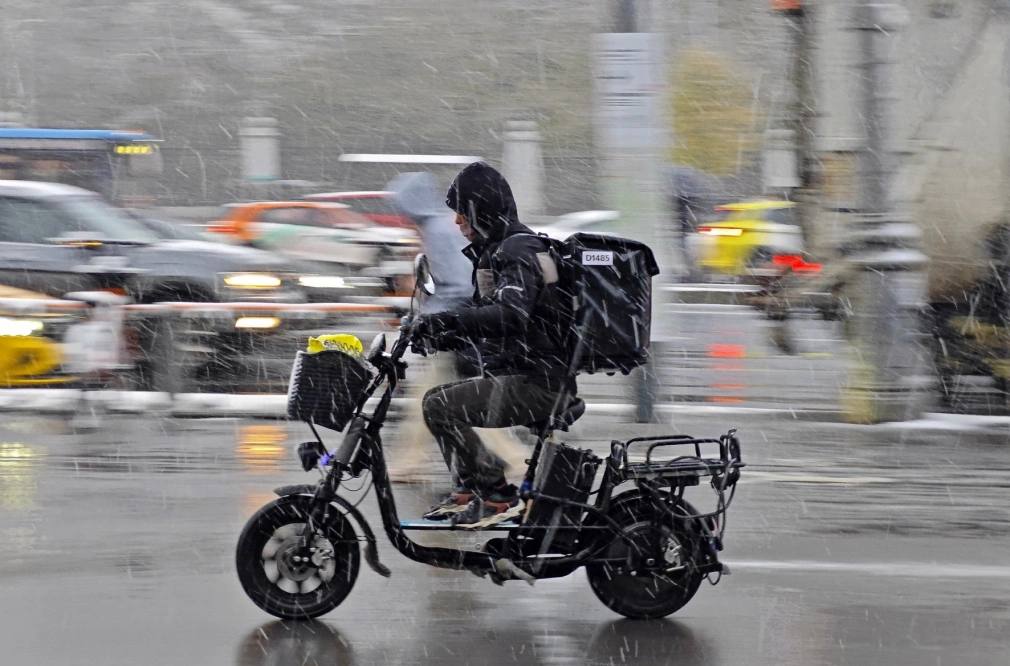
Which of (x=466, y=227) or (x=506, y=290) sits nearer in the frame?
(x=506, y=290)

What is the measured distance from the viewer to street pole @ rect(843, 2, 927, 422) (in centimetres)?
1184

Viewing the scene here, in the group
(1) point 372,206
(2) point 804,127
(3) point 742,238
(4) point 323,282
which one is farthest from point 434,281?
(3) point 742,238

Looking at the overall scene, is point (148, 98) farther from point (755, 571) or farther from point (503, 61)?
point (755, 571)

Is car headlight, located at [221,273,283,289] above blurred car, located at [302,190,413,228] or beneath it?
above

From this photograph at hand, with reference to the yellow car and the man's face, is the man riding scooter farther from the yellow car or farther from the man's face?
the yellow car

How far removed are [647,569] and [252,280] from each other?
33.1 ft

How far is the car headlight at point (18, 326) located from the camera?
12461mm

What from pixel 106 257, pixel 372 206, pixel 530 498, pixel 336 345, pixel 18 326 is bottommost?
pixel 372 206

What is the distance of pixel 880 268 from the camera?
1190cm

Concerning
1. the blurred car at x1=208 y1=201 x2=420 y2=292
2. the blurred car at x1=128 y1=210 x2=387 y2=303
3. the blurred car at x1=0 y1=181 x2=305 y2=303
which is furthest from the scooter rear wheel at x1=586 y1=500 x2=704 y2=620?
the blurred car at x1=208 y1=201 x2=420 y2=292

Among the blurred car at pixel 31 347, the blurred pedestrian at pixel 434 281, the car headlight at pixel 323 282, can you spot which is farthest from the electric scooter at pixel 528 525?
the car headlight at pixel 323 282

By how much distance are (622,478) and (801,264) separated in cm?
1482

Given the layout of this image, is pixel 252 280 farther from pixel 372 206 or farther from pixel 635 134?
pixel 372 206

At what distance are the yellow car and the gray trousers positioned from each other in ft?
60.1
